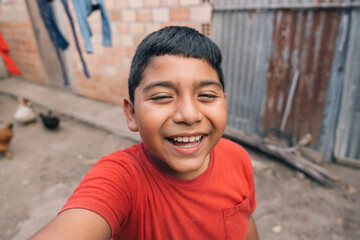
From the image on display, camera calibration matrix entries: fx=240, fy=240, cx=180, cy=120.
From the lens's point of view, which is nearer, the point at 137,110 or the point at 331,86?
the point at 137,110

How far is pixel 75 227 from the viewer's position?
0.77 metres

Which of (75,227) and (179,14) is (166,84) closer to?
(75,227)

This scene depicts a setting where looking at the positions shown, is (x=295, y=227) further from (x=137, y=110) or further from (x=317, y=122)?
(x=137, y=110)

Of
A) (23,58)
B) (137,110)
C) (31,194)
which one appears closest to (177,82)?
(137,110)

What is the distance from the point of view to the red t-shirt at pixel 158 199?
0.89 meters

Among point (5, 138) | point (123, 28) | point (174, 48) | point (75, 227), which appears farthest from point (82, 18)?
point (75, 227)

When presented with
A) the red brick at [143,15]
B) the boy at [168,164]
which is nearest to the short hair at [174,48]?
the boy at [168,164]

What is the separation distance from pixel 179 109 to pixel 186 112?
33 mm

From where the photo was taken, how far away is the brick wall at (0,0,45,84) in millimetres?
6656

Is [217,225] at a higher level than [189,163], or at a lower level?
lower

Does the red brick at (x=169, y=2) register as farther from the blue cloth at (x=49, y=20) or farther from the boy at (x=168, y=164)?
the boy at (x=168, y=164)

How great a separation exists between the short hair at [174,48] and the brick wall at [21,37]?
282 inches

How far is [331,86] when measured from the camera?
316 centimetres

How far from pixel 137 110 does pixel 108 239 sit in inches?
19.5
